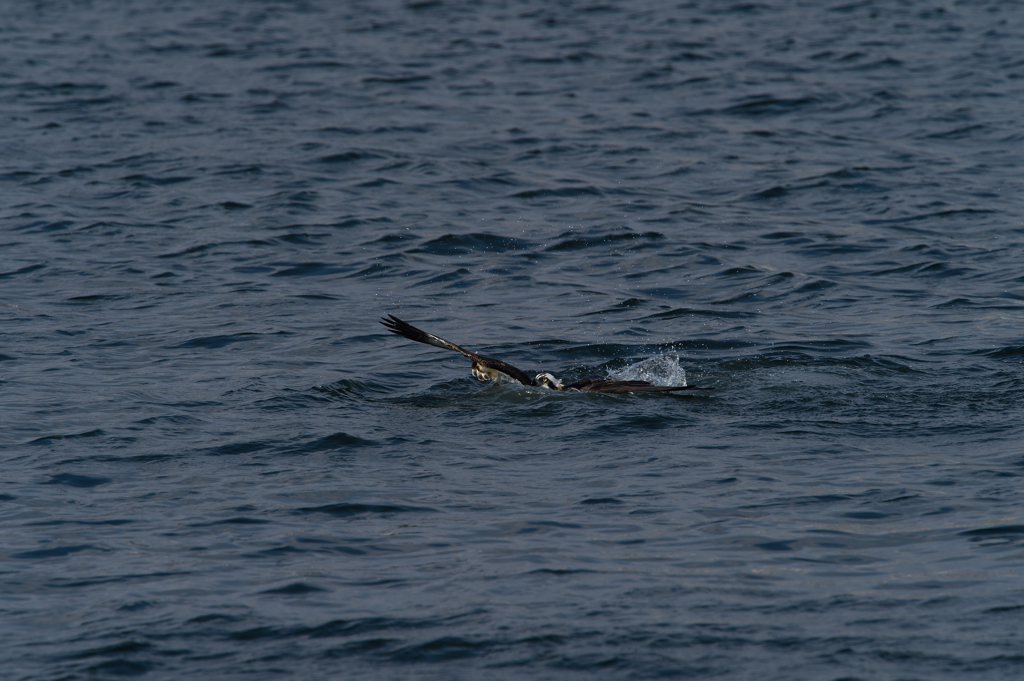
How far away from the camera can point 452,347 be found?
8.79 metres

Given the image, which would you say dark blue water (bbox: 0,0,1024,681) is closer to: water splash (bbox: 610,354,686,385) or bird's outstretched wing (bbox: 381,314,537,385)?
water splash (bbox: 610,354,686,385)

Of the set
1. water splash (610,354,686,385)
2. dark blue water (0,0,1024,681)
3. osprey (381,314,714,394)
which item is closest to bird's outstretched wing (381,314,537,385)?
osprey (381,314,714,394)

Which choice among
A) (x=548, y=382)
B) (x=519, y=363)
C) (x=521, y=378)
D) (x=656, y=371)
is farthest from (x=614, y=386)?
(x=519, y=363)

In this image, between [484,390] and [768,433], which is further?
[484,390]

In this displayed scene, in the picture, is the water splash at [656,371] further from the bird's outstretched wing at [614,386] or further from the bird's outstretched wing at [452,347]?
the bird's outstretched wing at [452,347]

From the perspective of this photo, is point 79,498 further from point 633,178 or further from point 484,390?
point 633,178

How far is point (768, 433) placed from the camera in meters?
8.39

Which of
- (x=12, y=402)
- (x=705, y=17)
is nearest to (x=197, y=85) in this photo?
(x=705, y=17)

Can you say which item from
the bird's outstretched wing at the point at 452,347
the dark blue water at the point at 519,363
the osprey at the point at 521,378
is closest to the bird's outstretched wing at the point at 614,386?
the osprey at the point at 521,378

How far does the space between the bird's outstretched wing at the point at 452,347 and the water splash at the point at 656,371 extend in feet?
3.90

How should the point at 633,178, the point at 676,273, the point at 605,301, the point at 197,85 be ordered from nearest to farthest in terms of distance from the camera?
1. the point at 605,301
2. the point at 676,273
3. the point at 633,178
4. the point at 197,85

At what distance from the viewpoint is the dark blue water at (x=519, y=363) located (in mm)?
5957

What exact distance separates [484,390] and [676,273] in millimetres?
3999

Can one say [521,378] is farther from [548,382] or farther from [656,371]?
[656,371]
